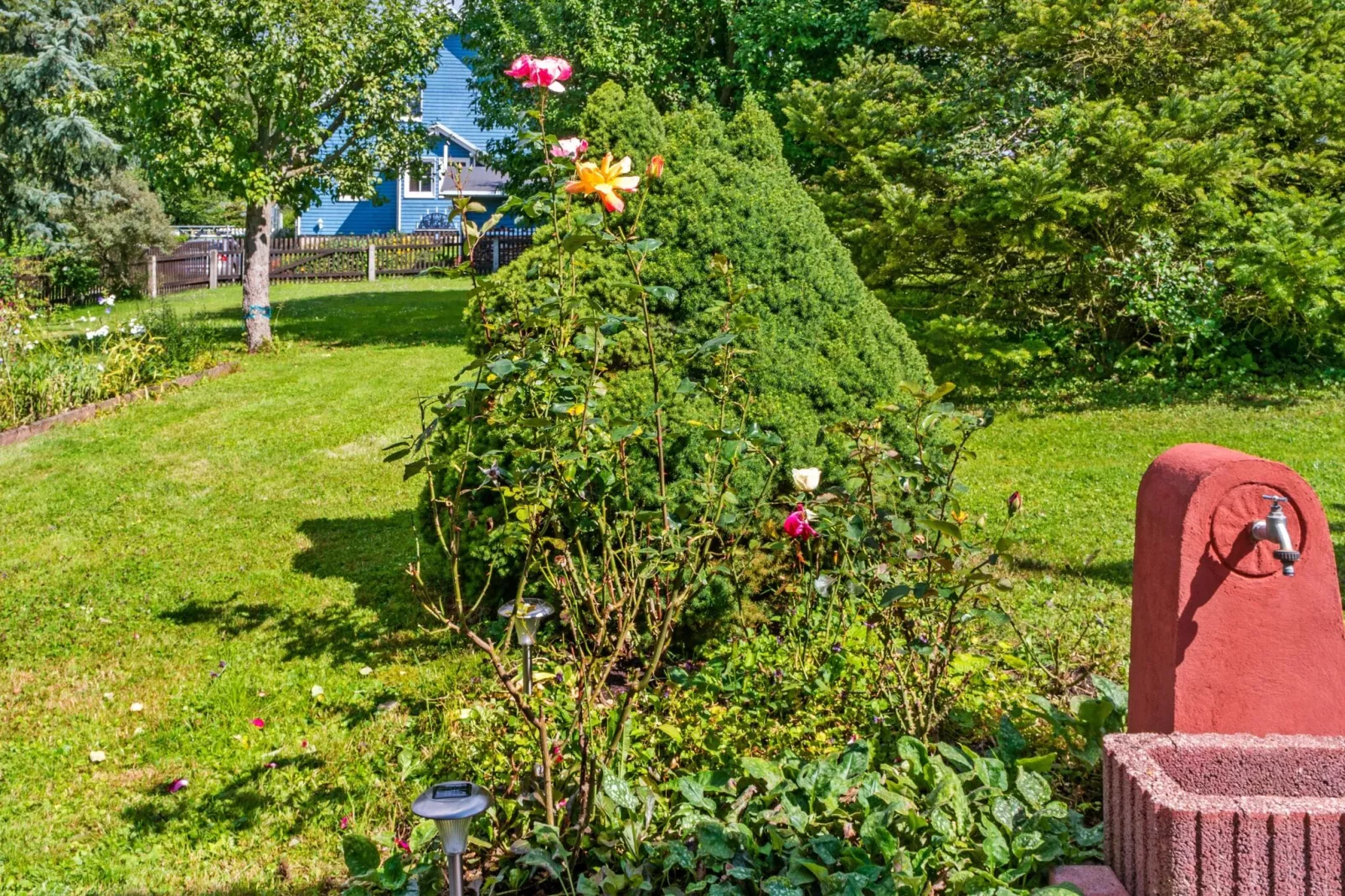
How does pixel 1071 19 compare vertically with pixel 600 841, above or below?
above

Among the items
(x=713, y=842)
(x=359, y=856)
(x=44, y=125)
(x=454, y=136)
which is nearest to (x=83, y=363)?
(x=359, y=856)

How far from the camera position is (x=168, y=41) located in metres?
11.9

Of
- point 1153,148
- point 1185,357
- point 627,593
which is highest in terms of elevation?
point 1153,148

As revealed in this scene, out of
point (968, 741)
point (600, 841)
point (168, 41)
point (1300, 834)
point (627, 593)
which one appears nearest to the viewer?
point (1300, 834)

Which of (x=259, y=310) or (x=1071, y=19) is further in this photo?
(x=259, y=310)

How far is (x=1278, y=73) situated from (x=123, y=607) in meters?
10.5

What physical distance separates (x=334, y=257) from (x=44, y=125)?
251 inches

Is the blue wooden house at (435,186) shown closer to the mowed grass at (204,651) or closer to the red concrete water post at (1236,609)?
the mowed grass at (204,651)

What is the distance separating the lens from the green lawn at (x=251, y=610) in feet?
10.9

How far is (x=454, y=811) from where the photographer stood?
7.14ft

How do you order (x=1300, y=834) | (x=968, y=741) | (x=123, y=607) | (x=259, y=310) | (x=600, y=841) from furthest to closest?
(x=259, y=310) < (x=123, y=607) < (x=968, y=741) < (x=600, y=841) < (x=1300, y=834)

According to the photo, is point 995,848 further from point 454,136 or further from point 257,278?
point 454,136

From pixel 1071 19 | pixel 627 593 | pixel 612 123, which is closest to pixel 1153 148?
pixel 1071 19

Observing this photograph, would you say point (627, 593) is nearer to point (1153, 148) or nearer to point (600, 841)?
point (600, 841)
